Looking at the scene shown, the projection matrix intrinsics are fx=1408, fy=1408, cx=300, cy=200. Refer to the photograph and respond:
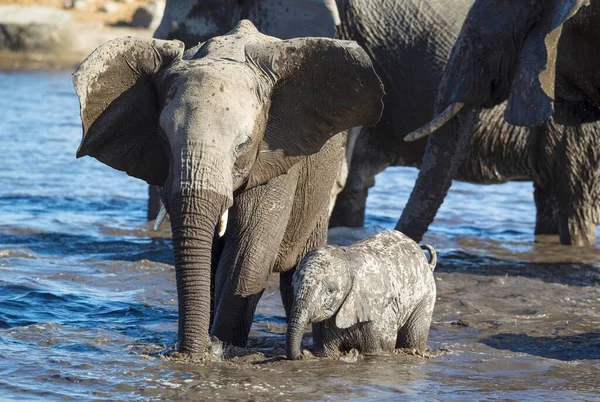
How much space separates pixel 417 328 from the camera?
633 cm

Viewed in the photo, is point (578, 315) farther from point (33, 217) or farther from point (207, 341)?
point (33, 217)

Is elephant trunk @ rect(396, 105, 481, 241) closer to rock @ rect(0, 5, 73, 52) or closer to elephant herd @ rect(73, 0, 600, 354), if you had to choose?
elephant herd @ rect(73, 0, 600, 354)

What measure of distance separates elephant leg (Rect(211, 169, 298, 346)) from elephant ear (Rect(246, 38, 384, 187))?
5.9 inches

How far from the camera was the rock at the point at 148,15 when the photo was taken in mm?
24781

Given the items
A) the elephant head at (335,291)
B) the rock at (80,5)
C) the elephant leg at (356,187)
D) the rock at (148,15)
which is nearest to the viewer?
the elephant head at (335,291)

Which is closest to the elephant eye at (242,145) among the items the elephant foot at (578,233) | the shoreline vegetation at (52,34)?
the elephant foot at (578,233)

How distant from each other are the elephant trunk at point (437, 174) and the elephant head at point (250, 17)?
956mm

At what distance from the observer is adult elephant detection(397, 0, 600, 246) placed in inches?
310

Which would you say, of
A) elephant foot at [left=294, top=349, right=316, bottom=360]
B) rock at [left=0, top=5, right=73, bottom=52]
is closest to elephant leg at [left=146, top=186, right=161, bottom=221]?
elephant foot at [left=294, top=349, right=316, bottom=360]

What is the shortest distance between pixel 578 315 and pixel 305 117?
2.33m

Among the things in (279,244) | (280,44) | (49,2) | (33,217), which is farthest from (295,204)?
(49,2)

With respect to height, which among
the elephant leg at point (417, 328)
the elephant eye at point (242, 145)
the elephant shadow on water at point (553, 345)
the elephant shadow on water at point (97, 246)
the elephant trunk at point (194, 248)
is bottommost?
the elephant shadow on water at point (97, 246)

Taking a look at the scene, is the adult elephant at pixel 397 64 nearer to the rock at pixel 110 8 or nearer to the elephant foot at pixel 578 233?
the elephant foot at pixel 578 233

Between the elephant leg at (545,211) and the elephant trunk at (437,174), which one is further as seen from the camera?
the elephant leg at (545,211)
